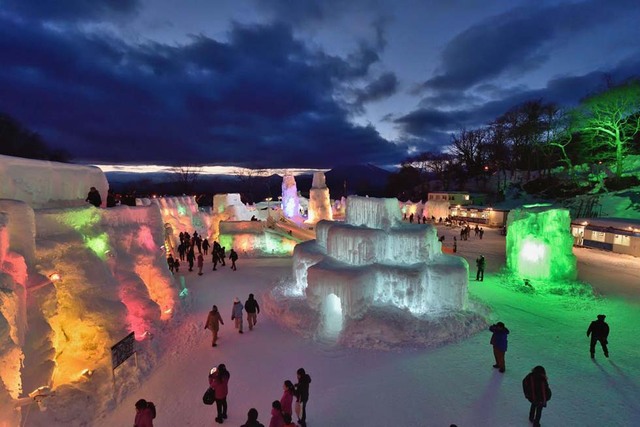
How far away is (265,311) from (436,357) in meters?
5.88

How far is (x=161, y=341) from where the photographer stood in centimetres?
922

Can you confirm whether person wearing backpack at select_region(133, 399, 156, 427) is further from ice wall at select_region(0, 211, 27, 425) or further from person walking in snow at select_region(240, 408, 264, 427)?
person walking in snow at select_region(240, 408, 264, 427)

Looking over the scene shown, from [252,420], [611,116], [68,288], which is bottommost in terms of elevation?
[252,420]

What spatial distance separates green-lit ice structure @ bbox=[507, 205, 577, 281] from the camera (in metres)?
14.8

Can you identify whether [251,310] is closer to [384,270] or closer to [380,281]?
[380,281]

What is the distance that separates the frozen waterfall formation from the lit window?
1502cm

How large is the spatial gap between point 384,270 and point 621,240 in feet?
60.6

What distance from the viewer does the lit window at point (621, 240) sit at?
19.2m

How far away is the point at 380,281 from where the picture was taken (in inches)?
421

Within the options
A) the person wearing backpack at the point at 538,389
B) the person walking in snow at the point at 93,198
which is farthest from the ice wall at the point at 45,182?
the person wearing backpack at the point at 538,389

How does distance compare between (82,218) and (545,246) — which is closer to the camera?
(82,218)

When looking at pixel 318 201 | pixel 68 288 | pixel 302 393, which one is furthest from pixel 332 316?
pixel 318 201

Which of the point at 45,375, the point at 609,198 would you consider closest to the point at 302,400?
the point at 45,375

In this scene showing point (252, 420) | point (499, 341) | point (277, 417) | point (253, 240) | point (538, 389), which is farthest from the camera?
point (253, 240)
